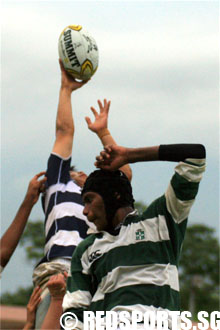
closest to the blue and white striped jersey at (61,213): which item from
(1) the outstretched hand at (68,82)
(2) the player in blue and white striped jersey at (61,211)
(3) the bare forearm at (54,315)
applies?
(2) the player in blue and white striped jersey at (61,211)

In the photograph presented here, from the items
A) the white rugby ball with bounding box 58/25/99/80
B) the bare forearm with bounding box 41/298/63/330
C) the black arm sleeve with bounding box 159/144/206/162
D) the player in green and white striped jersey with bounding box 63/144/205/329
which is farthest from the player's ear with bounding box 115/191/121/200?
the white rugby ball with bounding box 58/25/99/80

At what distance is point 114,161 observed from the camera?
4609 mm

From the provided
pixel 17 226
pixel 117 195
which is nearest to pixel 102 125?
pixel 117 195

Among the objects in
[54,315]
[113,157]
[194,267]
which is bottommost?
[194,267]

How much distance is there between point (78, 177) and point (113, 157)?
7.89 ft

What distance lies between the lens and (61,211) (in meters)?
6.50

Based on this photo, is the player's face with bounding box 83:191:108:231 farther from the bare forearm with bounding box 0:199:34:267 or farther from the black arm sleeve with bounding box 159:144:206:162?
the bare forearm with bounding box 0:199:34:267

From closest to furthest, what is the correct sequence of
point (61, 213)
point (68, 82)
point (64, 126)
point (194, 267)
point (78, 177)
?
point (61, 213), point (64, 126), point (78, 177), point (68, 82), point (194, 267)

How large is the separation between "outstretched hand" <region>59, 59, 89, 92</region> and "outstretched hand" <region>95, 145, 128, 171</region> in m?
2.50

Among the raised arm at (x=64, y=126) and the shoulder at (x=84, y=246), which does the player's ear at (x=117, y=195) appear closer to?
the shoulder at (x=84, y=246)

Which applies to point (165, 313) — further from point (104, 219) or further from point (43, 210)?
point (43, 210)

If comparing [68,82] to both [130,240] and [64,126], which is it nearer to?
[64,126]

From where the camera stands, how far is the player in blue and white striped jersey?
6.42 meters

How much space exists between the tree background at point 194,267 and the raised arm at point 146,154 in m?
27.0
